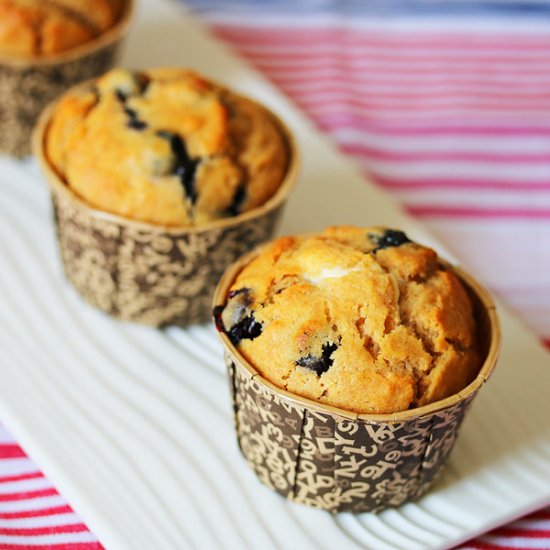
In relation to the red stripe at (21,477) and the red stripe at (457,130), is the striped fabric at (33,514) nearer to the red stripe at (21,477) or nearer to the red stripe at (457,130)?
the red stripe at (21,477)

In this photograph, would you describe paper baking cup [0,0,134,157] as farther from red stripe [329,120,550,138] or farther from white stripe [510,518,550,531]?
white stripe [510,518,550,531]

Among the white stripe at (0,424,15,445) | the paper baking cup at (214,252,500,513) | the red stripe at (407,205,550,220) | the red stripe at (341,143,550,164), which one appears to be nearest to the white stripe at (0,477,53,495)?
the white stripe at (0,424,15,445)

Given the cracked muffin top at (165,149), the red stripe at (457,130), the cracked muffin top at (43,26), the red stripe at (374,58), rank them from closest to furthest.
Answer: the cracked muffin top at (165,149) → the cracked muffin top at (43,26) → the red stripe at (457,130) → the red stripe at (374,58)

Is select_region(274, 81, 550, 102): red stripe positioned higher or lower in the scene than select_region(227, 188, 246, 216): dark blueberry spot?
lower

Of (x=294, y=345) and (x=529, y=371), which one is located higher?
(x=294, y=345)

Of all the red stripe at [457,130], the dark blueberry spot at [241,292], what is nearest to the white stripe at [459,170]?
the red stripe at [457,130]

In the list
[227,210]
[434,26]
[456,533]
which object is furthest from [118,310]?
[434,26]

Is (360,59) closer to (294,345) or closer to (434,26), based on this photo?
(434,26)
